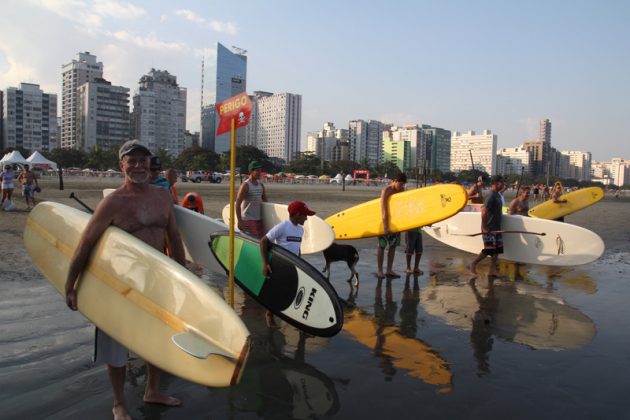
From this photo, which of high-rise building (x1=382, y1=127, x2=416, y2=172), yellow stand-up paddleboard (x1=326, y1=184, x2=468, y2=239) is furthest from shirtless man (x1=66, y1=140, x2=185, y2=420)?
high-rise building (x1=382, y1=127, x2=416, y2=172)

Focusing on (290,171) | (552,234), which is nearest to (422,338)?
(552,234)

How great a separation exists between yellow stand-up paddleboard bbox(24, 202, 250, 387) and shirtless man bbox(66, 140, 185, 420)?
0.09m

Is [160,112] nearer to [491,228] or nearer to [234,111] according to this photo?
[491,228]

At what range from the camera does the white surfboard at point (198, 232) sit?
19.3ft

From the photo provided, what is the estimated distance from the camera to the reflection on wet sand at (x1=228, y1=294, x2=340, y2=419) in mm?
3229

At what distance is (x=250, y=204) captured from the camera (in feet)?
20.8

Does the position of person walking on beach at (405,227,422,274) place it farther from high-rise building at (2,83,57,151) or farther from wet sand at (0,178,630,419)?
high-rise building at (2,83,57,151)

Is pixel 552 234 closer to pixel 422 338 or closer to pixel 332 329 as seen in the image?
pixel 422 338

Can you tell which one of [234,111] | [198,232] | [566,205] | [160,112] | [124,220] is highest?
[160,112]

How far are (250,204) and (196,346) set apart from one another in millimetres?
3741

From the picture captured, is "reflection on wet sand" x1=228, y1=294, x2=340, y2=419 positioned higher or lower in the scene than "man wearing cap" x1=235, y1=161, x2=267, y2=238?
lower

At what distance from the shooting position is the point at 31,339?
14.4 feet

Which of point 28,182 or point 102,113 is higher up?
point 102,113

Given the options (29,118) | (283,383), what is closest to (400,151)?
(29,118)
